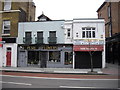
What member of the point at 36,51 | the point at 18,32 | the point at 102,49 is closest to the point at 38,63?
the point at 36,51

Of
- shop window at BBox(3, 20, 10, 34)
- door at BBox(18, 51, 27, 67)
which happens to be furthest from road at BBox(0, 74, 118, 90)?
shop window at BBox(3, 20, 10, 34)

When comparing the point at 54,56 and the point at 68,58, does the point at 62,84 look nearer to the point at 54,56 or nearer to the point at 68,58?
the point at 68,58

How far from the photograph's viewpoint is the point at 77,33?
2231cm

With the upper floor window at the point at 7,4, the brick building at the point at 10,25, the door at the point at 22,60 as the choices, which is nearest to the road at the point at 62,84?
the door at the point at 22,60

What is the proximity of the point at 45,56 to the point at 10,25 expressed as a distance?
6.88 meters

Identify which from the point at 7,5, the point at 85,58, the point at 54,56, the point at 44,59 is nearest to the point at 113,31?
the point at 85,58

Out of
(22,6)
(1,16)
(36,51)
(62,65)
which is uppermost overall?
(22,6)

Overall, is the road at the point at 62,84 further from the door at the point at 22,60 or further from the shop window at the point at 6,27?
the shop window at the point at 6,27

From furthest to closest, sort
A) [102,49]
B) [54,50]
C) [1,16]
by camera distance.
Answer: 1. [1,16]
2. [54,50]
3. [102,49]

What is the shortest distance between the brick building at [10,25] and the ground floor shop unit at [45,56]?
44.2 inches

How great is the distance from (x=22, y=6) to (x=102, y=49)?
45.6 ft

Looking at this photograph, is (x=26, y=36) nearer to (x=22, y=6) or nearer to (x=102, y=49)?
(x=22, y=6)

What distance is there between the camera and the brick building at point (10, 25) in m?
24.0

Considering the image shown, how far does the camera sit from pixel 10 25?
24.5m
